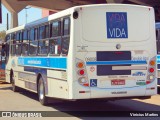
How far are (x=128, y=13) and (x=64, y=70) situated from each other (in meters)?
2.38

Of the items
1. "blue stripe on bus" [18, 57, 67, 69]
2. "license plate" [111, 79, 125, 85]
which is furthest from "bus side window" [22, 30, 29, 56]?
"license plate" [111, 79, 125, 85]

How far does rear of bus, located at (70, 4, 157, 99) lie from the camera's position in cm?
1088

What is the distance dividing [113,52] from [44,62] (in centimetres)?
317

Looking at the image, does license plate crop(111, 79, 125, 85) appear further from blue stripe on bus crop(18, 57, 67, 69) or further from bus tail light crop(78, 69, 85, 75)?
blue stripe on bus crop(18, 57, 67, 69)

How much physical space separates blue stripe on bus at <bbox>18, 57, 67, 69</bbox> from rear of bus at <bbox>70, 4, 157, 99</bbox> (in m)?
0.78

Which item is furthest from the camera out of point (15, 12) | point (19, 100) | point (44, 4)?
point (44, 4)

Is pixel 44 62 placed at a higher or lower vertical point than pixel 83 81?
higher

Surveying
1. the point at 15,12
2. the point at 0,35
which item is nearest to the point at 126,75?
the point at 15,12

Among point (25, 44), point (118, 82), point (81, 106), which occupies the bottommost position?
point (81, 106)

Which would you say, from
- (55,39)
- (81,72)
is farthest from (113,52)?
(55,39)

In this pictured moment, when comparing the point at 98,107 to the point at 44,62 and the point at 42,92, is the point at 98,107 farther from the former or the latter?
the point at 44,62

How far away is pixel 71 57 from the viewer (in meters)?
10.9

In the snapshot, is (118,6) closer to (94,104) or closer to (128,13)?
(128,13)

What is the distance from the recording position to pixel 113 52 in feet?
36.7
